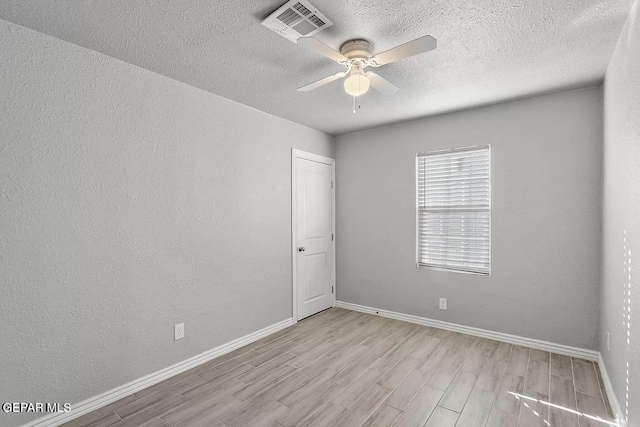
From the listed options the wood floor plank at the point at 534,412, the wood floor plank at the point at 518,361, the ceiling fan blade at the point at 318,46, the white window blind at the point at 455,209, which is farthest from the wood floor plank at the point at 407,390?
Result: the ceiling fan blade at the point at 318,46

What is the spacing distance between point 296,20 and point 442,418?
2.71 meters

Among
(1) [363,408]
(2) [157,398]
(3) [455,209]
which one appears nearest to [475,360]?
(1) [363,408]

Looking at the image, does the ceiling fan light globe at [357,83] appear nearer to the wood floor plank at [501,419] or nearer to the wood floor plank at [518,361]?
the wood floor plank at [501,419]

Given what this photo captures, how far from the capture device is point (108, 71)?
7.52 feet

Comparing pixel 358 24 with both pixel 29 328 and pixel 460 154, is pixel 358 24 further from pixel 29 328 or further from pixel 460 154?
pixel 29 328

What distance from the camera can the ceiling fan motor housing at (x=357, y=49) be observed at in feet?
6.80

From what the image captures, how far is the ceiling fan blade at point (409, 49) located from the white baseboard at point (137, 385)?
2.87 meters

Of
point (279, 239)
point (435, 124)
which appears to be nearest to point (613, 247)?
point (435, 124)

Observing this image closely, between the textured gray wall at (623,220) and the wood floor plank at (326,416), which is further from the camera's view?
the wood floor plank at (326,416)

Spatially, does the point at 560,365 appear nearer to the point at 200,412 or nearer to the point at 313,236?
the point at 313,236

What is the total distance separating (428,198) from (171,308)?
3.06 m

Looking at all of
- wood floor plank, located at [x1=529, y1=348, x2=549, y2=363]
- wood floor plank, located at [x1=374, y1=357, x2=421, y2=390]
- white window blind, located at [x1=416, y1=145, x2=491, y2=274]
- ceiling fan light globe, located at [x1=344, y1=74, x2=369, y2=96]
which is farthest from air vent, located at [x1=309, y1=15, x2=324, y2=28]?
wood floor plank, located at [x1=529, y1=348, x2=549, y2=363]

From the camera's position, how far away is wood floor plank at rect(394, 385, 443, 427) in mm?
2047

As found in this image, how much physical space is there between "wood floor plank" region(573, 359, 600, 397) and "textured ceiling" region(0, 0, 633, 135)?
2540 mm
